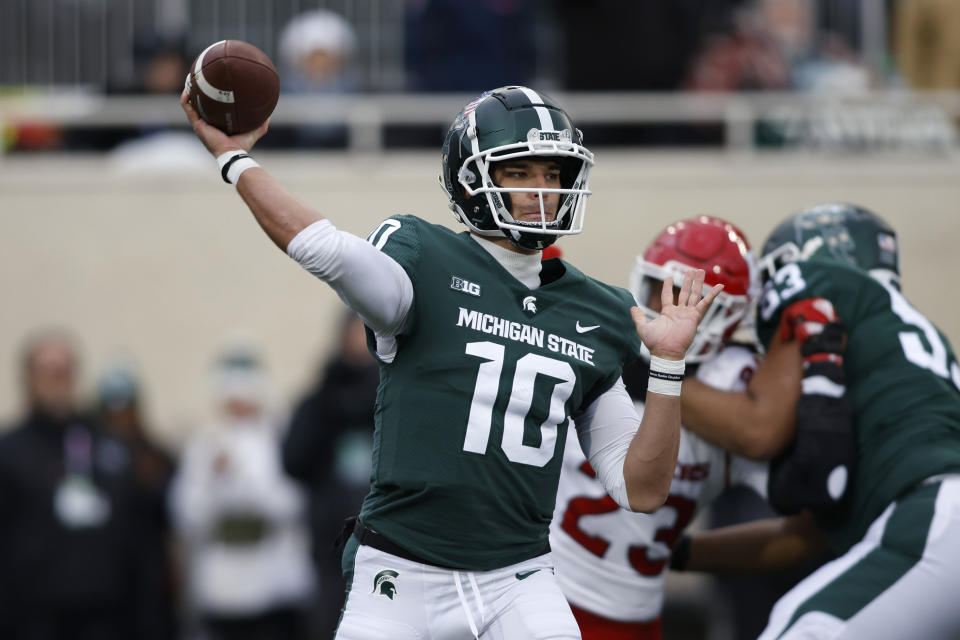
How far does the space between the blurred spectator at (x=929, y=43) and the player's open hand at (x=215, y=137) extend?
30.7ft

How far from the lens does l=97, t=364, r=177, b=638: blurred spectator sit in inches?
314

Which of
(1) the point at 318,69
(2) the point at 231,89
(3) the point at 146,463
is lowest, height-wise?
(3) the point at 146,463

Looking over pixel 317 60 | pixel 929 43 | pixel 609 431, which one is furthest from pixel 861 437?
pixel 929 43

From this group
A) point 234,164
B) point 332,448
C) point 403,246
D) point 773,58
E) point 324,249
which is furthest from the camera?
point 773,58

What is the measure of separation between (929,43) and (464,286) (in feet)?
31.1

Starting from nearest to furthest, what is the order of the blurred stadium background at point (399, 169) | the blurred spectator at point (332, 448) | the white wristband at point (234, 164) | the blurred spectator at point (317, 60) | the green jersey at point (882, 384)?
1. the white wristband at point (234, 164)
2. the green jersey at point (882, 384)
3. the blurred spectator at point (332, 448)
4. the blurred spectator at point (317, 60)
5. the blurred stadium background at point (399, 169)

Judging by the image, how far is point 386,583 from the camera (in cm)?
371

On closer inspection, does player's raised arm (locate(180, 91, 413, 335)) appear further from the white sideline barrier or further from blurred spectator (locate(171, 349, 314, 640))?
the white sideline barrier

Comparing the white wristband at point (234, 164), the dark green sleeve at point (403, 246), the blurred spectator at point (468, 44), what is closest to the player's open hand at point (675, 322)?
the dark green sleeve at point (403, 246)

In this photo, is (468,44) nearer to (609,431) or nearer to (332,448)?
(332,448)

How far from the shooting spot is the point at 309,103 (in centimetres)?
987

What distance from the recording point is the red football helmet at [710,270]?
15.4 ft

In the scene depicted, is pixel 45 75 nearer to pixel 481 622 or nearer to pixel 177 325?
pixel 177 325

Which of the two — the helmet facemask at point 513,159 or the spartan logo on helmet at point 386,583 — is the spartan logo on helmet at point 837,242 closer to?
the helmet facemask at point 513,159
